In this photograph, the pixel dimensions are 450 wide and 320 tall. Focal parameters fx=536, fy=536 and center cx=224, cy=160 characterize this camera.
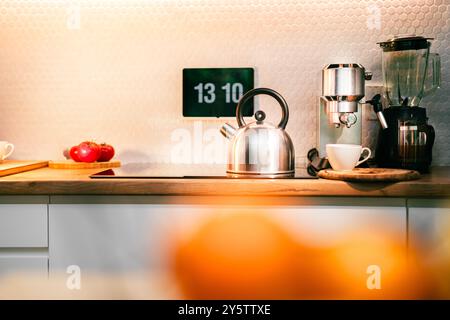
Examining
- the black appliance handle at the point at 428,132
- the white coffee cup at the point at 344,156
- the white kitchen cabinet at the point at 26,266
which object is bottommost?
the white kitchen cabinet at the point at 26,266

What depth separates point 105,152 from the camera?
1.96m

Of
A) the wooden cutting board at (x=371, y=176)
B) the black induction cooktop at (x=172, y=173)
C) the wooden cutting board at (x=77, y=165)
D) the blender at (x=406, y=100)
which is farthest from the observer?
the wooden cutting board at (x=77, y=165)

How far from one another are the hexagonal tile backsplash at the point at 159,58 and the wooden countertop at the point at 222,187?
62cm

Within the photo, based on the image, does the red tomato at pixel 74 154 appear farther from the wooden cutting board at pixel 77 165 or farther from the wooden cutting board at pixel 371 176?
the wooden cutting board at pixel 371 176

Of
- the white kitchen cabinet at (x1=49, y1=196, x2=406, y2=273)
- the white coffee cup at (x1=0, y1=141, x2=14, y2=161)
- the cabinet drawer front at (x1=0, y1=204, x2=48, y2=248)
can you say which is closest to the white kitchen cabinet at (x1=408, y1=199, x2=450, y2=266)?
the white kitchen cabinet at (x1=49, y1=196, x2=406, y2=273)

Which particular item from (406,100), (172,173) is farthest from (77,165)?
(406,100)

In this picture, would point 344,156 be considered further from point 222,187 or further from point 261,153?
point 222,187

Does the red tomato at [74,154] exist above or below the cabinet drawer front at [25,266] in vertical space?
above

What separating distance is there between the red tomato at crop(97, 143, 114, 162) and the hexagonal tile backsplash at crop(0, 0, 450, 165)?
0.11 metres

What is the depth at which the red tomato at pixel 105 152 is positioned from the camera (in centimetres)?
194

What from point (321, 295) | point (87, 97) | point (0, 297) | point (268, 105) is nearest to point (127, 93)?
point (87, 97)

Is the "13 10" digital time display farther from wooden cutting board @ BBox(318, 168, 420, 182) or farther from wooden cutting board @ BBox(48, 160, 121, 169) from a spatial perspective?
wooden cutting board @ BBox(318, 168, 420, 182)

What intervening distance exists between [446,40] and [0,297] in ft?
5.72

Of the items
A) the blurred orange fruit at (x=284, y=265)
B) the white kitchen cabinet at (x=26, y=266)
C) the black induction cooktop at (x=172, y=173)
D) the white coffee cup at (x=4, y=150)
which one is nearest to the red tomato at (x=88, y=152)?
the black induction cooktop at (x=172, y=173)
